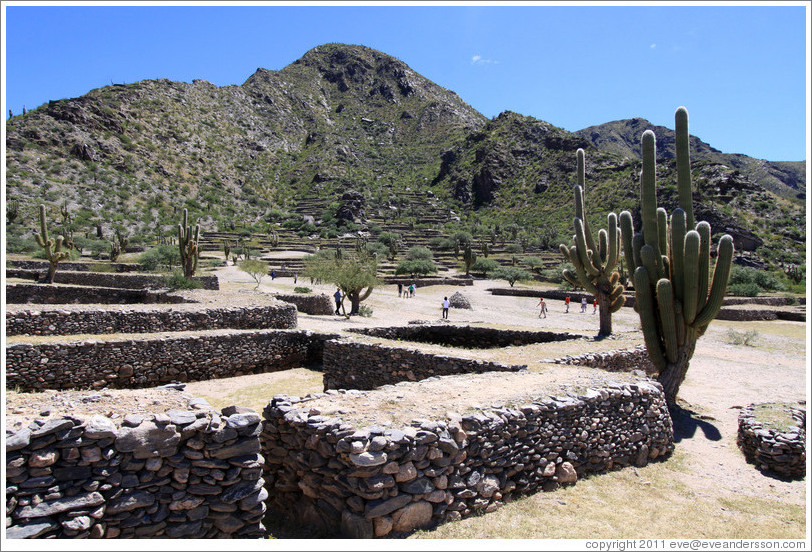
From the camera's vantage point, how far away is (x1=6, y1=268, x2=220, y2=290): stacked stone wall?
25625 mm

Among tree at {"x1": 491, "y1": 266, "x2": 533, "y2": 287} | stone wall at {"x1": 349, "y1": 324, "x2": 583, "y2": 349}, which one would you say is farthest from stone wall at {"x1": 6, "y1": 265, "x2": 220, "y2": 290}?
tree at {"x1": 491, "y1": 266, "x2": 533, "y2": 287}

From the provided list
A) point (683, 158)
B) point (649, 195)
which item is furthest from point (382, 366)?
point (683, 158)

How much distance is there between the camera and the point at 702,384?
45.4 ft

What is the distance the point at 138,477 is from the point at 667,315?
33.7 feet

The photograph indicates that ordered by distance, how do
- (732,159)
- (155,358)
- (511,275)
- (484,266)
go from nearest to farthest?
1. (155,358)
2. (511,275)
3. (484,266)
4. (732,159)

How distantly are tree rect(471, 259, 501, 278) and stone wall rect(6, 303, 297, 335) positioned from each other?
40790 millimetres

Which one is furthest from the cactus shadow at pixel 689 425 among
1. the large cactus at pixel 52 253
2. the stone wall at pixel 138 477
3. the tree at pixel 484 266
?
the tree at pixel 484 266

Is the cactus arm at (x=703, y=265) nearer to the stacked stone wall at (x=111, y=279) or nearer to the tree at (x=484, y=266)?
the stacked stone wall at (x=111, y=279)

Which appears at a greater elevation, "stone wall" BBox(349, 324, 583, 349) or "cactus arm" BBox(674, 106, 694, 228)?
"cactus arm" BBox(674, 106, 694, 228)

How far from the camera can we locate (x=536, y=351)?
1145 centimetres

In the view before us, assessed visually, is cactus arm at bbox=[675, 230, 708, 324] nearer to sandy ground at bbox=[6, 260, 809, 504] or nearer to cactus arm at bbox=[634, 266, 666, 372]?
cactus arm at bbox=[634, 266, 666, 372]

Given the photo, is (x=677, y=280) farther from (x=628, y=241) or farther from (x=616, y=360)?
(x=616, y=360)

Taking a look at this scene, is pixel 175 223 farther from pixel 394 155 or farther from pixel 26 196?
pixel 394 155

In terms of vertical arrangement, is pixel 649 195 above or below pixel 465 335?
above
